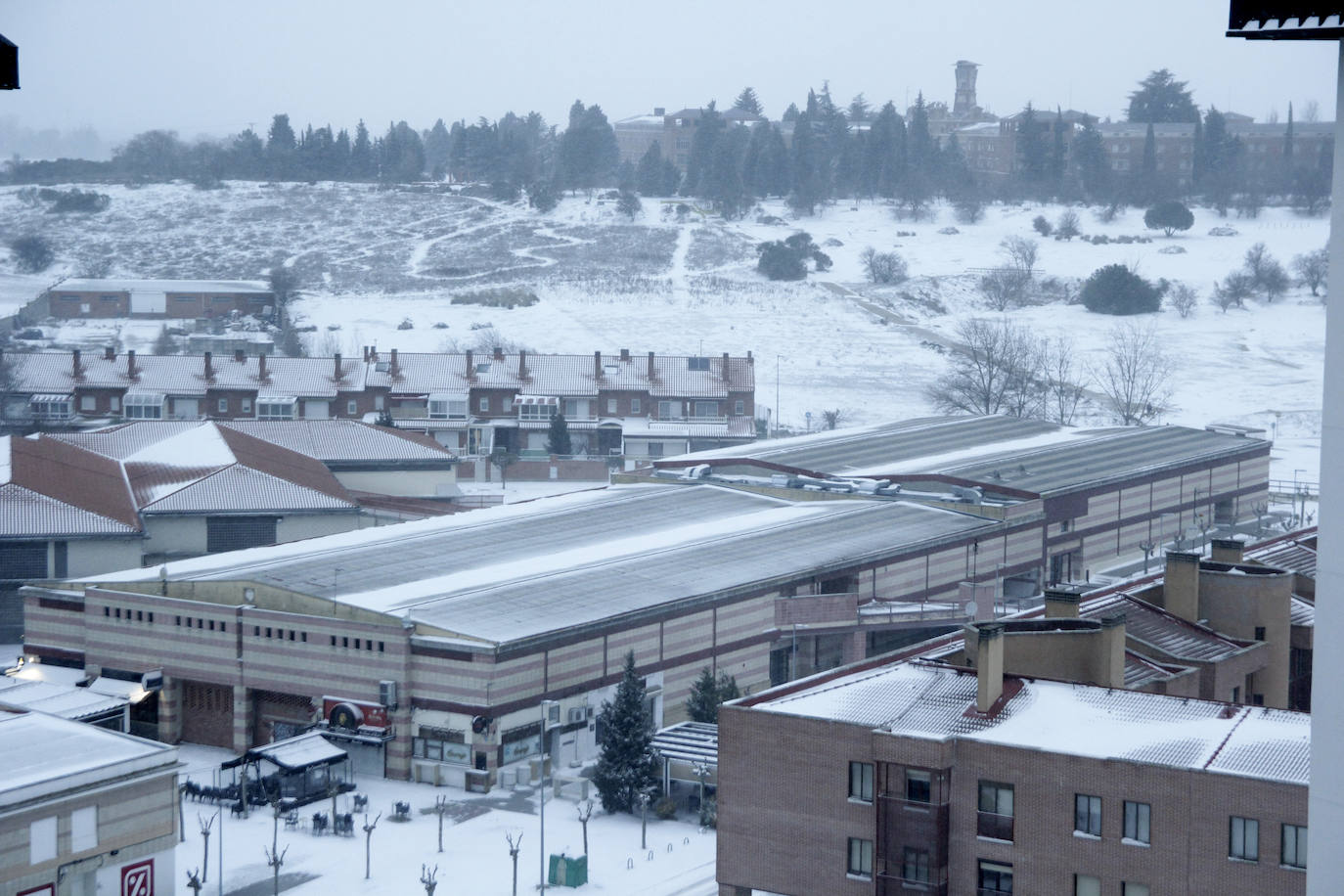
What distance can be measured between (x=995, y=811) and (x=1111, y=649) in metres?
3.93

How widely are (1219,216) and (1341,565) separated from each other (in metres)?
114

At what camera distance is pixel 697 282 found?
10081cm

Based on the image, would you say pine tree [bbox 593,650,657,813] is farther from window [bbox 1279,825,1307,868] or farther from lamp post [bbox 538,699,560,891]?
window [bbox 1279,825,1307,868]

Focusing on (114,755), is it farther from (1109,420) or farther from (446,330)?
(446,330)

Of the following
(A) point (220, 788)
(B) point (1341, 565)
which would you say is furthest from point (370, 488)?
(B) point (1341, 565)

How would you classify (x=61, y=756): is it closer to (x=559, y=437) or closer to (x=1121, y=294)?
(x=559, y=437)

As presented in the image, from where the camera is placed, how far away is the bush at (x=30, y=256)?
104438 mm

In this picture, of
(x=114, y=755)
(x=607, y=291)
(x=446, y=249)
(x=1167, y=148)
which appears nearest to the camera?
(x=114, y=755)

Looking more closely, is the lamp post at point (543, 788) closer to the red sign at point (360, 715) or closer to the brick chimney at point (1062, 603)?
the red sign at point (360, 715)

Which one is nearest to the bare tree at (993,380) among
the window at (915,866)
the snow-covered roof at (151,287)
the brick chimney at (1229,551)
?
the snow-covered roof at (151,287)

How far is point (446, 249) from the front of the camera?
109 metres

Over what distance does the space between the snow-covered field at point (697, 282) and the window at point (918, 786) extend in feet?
153

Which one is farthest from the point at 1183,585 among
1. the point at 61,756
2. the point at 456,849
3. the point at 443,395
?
the point at 443,395

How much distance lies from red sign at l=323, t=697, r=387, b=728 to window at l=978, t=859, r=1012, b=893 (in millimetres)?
12137
